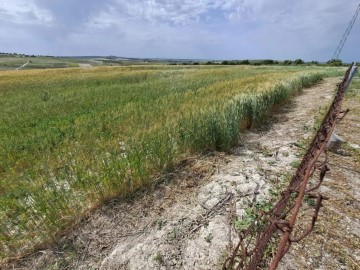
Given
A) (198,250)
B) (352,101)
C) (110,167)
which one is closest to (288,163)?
(198,250)

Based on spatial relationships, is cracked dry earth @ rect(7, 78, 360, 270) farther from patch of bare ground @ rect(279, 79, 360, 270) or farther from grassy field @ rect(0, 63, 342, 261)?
grassy field @ rect(0, 63, 342, 261)

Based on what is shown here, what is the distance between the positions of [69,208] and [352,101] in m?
9.29

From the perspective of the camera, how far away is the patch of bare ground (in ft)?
7.36

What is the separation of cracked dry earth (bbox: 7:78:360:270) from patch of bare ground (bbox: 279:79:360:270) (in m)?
0.01

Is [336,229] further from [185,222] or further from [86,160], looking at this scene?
[86,160]

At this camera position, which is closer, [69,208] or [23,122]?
[69,208]

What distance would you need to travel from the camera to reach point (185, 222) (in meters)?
2.91

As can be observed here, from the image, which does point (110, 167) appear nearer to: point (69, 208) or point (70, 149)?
point (69, 208)

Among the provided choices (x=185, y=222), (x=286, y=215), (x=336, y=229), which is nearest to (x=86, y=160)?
(x=185, y=222)

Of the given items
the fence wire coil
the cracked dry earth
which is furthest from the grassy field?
the fence wire coil

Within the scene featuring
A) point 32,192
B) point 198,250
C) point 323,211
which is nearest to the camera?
point 198,250

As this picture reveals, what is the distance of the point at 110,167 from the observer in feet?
11.4

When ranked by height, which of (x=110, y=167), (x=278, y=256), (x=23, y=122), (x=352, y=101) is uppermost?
(x=278, y=256)

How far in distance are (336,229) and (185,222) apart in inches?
62.4
